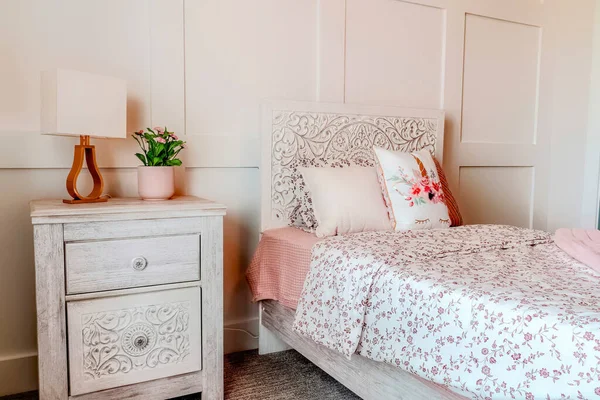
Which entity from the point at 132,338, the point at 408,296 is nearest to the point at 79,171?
the point at 132,338

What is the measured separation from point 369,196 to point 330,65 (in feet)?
2.61

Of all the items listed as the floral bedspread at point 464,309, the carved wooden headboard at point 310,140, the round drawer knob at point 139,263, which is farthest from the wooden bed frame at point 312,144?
the round drawer knob at point 139,263

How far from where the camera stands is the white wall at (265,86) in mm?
1986

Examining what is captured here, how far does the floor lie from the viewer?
1.98 meters

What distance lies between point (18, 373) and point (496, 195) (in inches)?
111

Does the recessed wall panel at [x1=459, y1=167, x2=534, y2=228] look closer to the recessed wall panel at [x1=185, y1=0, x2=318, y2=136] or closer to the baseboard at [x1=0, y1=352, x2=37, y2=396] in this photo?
the recessed wall panel at [x1=185, y1=0, x2=318, y2=136]

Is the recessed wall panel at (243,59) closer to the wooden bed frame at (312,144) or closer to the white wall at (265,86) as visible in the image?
the white wall at (265,86)

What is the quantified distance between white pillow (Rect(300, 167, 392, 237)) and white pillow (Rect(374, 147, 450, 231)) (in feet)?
0.19

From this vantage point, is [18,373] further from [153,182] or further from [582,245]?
[582,245]

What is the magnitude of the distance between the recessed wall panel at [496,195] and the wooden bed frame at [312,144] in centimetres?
48

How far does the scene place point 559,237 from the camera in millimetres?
1920

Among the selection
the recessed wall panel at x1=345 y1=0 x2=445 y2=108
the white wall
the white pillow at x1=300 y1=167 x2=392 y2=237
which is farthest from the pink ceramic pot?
the recessed wall panel at x1=345 y1=0 x2=445 y2=108

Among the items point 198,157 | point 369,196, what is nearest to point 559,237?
point 369,196

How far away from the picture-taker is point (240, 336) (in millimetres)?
2465
